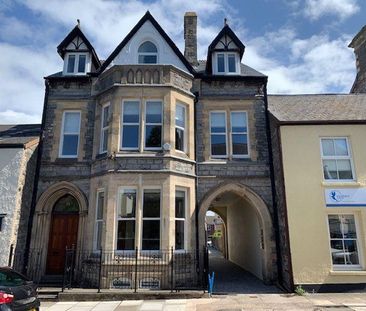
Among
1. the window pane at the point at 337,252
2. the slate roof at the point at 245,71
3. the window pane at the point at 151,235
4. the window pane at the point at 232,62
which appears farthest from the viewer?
the window pane at the point at 232,62

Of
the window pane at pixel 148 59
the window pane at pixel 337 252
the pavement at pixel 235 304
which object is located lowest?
the pavement at pixel 235 304

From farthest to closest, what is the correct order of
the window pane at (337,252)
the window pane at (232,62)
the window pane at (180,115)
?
the window pane at (232,62), the window pane at (180,115), the window pane at (337,252)

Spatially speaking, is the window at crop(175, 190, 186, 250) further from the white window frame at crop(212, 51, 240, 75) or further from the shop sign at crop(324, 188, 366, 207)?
the white window frame at crop(212, 51, 240, 75)

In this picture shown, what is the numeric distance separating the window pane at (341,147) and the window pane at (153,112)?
23.8 feet

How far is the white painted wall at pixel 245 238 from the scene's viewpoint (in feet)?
45.8

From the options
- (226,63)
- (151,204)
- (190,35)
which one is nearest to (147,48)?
(190,35)

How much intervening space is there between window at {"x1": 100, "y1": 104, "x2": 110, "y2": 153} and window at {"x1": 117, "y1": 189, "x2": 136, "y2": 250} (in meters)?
2.30

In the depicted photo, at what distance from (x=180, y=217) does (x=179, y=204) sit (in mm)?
515

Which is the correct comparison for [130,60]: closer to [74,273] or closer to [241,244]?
[74,273]

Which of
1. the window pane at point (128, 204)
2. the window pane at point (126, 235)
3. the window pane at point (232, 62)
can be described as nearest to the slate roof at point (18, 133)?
the window pane at point (128, 204)

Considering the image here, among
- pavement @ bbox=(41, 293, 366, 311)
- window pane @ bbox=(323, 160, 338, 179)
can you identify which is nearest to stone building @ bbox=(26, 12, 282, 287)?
pavement @ bbox=(41, 293, 366, 311)

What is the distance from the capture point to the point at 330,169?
1188 cm

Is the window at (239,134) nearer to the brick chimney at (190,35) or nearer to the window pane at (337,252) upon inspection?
the brick chimney at (190,35)

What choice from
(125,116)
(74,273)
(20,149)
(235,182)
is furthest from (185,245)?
(20,149)
